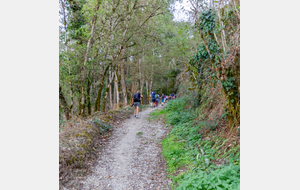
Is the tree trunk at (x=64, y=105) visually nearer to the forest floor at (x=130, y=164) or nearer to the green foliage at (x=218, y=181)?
the forest floor at (x=130, y=164)

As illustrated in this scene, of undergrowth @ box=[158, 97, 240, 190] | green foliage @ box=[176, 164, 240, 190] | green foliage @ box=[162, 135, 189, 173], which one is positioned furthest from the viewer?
green foliage @ box=[162, 135, 189, 173]

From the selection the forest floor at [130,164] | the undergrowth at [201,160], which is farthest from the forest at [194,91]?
the forest floor at [130,164]

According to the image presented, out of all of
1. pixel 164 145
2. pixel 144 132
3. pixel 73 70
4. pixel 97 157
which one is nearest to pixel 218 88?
pixel 164 145

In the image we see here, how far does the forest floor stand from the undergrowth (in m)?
0.37

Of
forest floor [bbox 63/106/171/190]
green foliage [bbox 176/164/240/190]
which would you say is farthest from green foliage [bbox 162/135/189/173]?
green foliage [bbox 176/164/240/190]

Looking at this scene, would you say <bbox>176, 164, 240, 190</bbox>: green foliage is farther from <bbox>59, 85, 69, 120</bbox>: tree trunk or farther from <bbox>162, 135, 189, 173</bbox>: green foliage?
<bbox>59, 85, 69, 120</bbox>: tree trunk

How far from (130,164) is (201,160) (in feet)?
7.21

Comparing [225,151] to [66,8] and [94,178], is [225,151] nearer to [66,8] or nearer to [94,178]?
[94,178]

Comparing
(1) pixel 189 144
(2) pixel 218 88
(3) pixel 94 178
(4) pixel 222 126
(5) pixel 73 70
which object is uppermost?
(5) pixel 73 70

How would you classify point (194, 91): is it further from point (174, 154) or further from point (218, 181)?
point (218, 181)

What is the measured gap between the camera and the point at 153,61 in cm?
2306

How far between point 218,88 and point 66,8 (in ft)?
30.5

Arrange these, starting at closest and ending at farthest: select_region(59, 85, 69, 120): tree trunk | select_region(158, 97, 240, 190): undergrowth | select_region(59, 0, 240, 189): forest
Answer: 1. select_region(158, 97, 240, 190): undergrowth
2. select_region(59, 0, 240, 189): forest
3. select_region(59, 85, 69, 120): tree trunk

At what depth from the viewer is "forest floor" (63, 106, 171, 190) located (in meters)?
4.48
